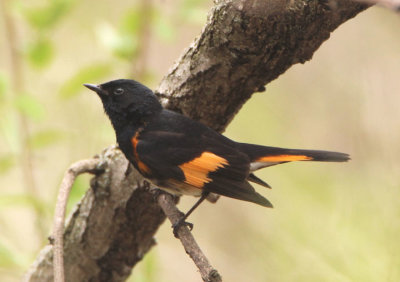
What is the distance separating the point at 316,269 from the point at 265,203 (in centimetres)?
70

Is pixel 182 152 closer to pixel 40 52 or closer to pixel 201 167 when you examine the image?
pixel 201 167

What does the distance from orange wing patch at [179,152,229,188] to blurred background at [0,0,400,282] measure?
44 cm

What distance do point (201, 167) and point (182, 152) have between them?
113 mm

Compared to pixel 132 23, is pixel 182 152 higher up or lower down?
lower down

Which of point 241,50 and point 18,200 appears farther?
point 18,200

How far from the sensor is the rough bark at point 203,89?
1.54 metres

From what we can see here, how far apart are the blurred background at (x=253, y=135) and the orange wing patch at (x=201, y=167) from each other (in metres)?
0.44

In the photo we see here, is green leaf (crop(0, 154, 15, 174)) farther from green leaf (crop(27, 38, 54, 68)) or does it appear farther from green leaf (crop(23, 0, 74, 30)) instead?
green leaf (crop(23, 0, 74, 30))

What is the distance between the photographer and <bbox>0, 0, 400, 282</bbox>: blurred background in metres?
2.28

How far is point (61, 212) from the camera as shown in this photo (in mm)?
1803

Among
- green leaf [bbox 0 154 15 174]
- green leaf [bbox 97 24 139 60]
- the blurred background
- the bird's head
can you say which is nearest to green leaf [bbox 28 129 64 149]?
the blurred background

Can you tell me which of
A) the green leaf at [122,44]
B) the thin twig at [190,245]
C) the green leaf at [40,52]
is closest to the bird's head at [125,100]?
the green leaf at [122,44]

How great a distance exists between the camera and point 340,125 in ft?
12.3

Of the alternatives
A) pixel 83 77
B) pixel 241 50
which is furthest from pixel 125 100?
pixel 241 50
